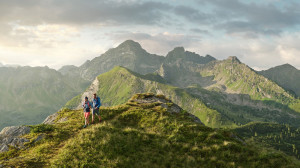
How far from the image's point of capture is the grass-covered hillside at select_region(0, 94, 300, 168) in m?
16.8

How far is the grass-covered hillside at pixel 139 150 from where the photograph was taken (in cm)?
1678

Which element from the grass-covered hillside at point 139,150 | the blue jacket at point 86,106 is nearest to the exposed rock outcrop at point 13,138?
the grass-covered hillside at point 139,150

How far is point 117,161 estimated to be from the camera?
16359mm

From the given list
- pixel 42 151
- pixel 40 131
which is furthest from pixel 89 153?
pixel 40 131

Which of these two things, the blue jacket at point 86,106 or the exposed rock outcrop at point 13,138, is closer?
the exposed rock outcrop at point 13,138

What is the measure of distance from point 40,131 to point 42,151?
5792mm

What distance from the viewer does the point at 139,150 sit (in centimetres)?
1933

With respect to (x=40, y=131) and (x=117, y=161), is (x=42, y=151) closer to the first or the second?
(x=40, y=131)

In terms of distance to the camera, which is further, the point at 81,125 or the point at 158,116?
the point at 158,116

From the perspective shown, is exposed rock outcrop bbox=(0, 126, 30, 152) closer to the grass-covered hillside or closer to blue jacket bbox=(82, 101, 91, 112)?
the grass-covered hillside

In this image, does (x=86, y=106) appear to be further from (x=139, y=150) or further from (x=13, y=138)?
(x=139, y=150)

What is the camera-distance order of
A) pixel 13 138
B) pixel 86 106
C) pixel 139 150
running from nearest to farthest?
1. pixel 139 150
2. pixel 13 138
3. pixel 86 106

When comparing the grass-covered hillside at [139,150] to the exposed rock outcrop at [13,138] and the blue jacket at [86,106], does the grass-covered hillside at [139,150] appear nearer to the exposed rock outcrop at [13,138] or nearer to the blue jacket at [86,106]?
the exposed rock outcrop at [13,138]

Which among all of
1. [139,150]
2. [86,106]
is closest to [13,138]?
[86,106]
